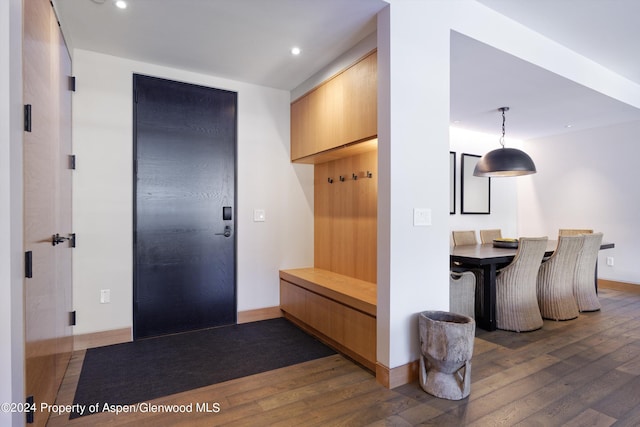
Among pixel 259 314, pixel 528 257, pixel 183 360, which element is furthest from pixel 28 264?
pixel 528 257

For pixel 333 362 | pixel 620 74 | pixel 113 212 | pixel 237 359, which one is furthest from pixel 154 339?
pixel 620 74

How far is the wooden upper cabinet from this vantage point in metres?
2.66

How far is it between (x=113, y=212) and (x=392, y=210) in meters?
2.46

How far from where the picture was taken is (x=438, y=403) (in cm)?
207

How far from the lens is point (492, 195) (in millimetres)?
6078

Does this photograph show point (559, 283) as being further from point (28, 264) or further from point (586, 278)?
point (28, 264)

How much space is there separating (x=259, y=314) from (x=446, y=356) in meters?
2.20

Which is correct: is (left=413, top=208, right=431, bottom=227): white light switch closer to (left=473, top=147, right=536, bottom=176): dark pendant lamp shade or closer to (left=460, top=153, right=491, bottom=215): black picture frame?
(left=473, top=147, right=536, bottom=176): dark pendant lamp shade

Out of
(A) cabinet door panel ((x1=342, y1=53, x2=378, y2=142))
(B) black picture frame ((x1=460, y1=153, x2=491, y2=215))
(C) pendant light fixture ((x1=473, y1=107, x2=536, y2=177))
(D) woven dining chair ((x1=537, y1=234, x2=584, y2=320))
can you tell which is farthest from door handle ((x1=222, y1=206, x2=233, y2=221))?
(B) black picture frame ((x1=460, y1=153, x2=491, y2=215))

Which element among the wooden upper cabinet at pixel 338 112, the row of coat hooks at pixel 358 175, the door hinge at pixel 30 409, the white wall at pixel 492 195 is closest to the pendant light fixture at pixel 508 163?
the white wall at pixel 492 195

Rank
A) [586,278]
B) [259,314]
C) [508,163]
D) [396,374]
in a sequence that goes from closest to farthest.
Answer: [396,374] < [259,314] < [508,163] < [586,278]

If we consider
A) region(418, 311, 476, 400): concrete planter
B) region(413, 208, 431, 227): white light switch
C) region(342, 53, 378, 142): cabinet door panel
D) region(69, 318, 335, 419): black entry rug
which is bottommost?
region(69, 318, 335, 419): black entry rug

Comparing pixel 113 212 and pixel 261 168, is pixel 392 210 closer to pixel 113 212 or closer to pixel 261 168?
pixel 261 168

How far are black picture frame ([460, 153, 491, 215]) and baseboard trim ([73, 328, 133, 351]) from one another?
495 centimetres
